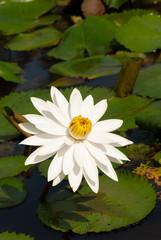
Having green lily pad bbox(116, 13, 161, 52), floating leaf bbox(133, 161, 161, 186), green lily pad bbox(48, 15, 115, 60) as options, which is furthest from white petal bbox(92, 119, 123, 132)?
green lily pad bbox(48, 15, 115, 60)

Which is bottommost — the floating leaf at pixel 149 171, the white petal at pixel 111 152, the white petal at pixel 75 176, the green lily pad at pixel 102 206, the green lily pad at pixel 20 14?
the floating leaf at pixel 149 171

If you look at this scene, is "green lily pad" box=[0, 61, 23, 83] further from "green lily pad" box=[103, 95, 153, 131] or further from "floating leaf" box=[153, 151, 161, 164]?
"floating leaf" box=[153, 151, 161, 164]

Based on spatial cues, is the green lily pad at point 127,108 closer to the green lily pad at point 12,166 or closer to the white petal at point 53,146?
the green lily pad at point 12,166

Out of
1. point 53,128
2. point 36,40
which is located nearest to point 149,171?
point 53,128

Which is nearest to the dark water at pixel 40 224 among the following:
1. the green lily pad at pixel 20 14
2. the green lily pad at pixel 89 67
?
the green lily pad at pixel 89 67

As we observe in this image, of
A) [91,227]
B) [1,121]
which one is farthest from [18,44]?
[91,227]

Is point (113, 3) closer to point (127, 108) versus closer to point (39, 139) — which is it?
point (127, 108)
